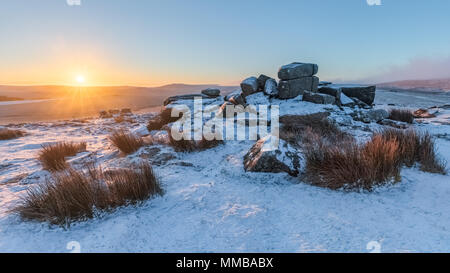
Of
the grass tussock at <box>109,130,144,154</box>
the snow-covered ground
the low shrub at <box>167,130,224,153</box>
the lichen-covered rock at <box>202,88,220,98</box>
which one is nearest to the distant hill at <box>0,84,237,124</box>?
the lichen-covered rock at <box>202,88,220,98</box>

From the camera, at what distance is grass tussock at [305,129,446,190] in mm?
2985

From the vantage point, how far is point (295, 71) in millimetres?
9508

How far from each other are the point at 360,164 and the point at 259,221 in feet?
5.83

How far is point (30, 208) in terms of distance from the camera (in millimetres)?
2602

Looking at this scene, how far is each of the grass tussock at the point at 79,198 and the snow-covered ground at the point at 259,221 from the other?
0.11 meters

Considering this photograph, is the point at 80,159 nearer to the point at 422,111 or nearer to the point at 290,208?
the point at 290,208

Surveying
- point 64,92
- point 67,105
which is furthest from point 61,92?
point 67,105

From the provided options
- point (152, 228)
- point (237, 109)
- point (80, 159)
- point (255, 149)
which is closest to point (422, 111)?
point (237, 109)

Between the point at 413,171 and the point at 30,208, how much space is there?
567 centimetres

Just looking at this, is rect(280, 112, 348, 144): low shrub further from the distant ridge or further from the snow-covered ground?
the distant ridge

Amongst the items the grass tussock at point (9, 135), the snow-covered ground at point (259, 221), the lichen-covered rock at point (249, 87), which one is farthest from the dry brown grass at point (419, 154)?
the grass tussock at point (9, 135)

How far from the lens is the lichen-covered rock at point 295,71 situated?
950 cm
